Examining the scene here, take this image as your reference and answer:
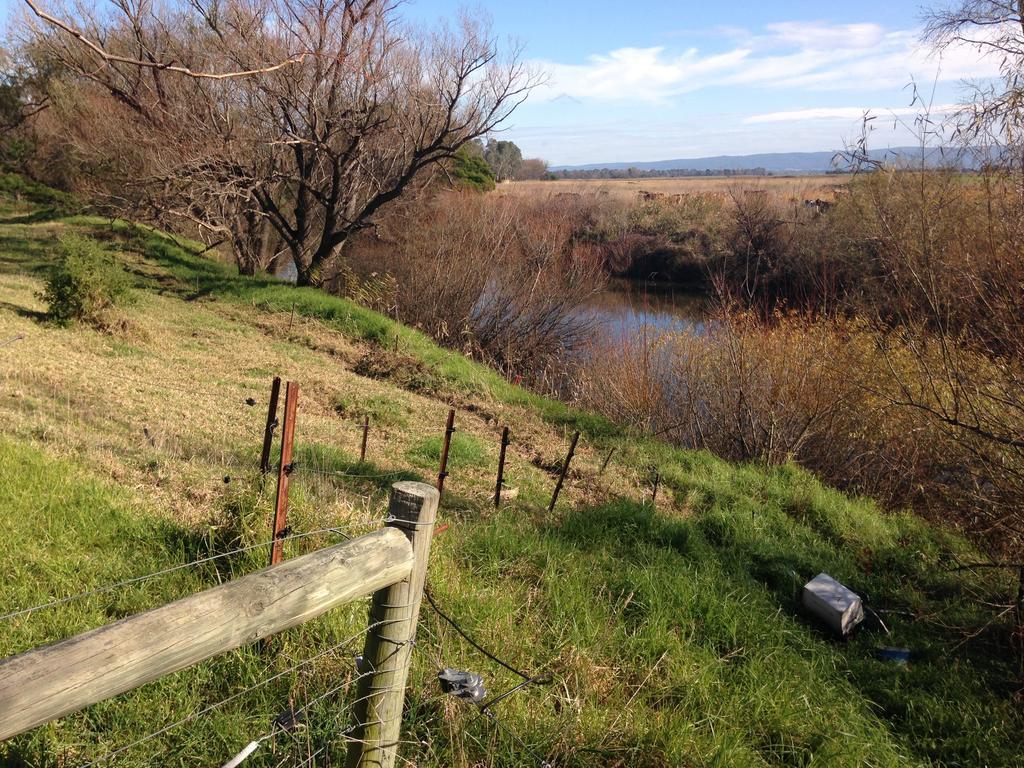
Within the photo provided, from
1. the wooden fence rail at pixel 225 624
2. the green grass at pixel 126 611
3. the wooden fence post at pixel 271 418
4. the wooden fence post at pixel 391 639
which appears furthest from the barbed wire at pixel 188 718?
the wooden fence post at pixel 271 418

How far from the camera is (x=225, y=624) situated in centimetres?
187

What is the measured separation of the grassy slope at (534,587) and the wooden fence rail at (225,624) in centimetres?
92

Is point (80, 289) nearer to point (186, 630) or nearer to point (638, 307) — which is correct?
point (186, 630)

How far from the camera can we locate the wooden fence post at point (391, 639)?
93.5 inches

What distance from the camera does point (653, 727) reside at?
3.20 meters

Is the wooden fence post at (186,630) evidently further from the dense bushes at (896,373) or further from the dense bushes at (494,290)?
the dense bushes at (494,290)

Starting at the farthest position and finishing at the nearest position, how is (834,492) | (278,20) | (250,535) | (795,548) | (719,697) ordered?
(278,20), (834,492), (795,548), (250,535), (719,697)

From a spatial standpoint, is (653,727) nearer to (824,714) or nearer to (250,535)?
(824,714)

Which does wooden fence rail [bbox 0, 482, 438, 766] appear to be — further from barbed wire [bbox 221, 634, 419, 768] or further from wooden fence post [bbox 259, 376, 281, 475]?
wooden fence post [bbox 259, 376, 281, 475]

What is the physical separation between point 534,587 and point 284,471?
1734mm

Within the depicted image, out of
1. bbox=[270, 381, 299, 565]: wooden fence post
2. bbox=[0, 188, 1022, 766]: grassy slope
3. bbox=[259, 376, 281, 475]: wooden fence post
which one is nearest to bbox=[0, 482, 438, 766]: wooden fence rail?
bbox=[0, 188, 1022, 766]: grassy slope

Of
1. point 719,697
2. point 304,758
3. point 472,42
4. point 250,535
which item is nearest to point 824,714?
point 719,697

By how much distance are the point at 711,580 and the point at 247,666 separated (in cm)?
315

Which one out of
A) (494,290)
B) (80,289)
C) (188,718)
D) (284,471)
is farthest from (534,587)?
(494,290)
